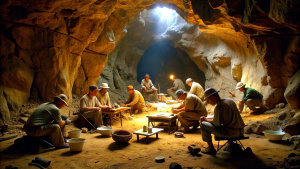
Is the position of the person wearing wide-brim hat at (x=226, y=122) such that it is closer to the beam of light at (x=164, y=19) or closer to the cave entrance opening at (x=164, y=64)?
the beam of light at (x=164, y=19)

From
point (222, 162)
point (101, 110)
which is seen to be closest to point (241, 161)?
point (222, 162)

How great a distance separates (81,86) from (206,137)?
7449 mm

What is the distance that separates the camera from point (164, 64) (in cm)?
2306

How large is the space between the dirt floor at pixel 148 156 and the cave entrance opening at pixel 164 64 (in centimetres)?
1600

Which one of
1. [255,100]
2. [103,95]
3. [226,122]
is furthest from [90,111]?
[255,100]

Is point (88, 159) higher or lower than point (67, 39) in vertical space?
lower

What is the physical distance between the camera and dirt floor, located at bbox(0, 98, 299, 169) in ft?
13.5

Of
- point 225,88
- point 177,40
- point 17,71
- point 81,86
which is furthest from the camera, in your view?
point 177,40

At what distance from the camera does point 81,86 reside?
33.9ft

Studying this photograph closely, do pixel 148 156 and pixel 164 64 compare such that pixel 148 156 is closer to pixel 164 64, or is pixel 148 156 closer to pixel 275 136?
pixel 275 136

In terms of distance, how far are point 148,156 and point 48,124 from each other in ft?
8.21

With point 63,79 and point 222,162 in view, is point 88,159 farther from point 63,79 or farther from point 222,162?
point 63,79

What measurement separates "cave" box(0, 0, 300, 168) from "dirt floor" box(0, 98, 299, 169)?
0.02 meters

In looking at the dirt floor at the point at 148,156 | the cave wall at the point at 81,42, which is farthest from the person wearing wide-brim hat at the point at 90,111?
the dirt floor at the point at 148,156
